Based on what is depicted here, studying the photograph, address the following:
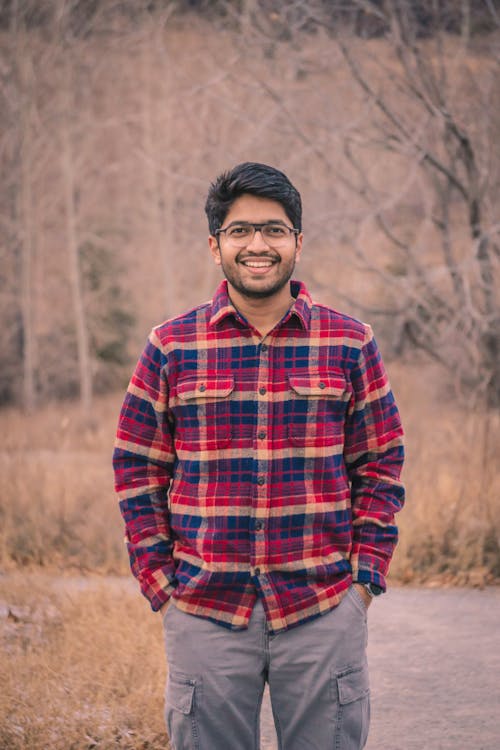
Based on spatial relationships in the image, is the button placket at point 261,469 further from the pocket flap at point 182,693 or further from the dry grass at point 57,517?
the dry grass at point 57,517

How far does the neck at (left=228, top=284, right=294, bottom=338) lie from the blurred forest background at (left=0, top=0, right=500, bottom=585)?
335cm

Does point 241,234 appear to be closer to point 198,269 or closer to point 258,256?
point 258,256

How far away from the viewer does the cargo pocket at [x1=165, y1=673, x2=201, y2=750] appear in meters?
2.00

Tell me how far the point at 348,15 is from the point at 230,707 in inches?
265

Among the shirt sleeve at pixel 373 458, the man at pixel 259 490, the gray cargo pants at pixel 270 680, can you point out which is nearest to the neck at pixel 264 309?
the man at pixel 259 490

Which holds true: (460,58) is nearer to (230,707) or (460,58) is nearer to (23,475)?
(23,475)

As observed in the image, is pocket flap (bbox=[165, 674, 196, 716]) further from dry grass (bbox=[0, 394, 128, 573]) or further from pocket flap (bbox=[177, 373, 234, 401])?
dry grass (bbox=[0, 394, 128, 573])

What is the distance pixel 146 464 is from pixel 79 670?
1617 millimetres

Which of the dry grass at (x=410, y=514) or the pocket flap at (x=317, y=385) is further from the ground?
the pocket flap at (x=317, y=385)

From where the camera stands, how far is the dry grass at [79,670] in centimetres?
299

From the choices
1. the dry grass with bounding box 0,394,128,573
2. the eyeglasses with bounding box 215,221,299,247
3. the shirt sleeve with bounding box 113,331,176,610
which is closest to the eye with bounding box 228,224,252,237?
the eyeglasses with bounding box 215,221,299,247

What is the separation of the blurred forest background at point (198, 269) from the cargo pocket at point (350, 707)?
1260mm

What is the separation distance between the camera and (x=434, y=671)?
3.75 m

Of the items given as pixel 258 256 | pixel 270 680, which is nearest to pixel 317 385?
pixel 258 256
